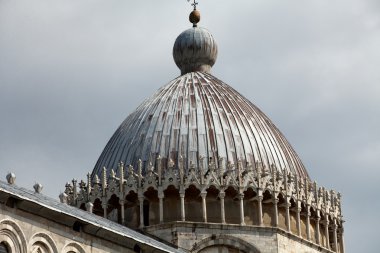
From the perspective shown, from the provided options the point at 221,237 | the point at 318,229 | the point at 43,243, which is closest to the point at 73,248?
the point at 43,243

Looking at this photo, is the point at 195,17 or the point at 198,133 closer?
the point at 198,133

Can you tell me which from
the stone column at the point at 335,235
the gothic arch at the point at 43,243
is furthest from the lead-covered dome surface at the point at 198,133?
the gothic arch at the point at 43,243

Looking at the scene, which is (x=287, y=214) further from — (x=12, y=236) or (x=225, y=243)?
(x=12, y=236)

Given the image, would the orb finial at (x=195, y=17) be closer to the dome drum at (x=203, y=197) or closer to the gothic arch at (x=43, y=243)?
the dome drum at (x=203, y=197)

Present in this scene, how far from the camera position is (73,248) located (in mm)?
42719

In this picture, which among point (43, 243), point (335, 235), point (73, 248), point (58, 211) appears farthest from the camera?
point (335, 235)

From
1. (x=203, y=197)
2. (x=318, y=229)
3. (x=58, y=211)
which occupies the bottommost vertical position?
(x=58, y=211)

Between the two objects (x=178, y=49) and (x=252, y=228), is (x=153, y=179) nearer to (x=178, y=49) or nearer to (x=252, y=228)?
(x=252, y=228)

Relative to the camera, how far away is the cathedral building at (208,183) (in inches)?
2156

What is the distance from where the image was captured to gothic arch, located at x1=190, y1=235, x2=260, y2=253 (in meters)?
54.3

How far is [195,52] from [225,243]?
10.2 meters

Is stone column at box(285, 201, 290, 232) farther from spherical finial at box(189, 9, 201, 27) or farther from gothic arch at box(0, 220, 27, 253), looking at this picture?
gothic arch at box(0, 220, 27, 253)

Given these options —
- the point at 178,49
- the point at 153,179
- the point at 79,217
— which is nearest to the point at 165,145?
the point at 153,179

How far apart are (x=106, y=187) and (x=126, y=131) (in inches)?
125
